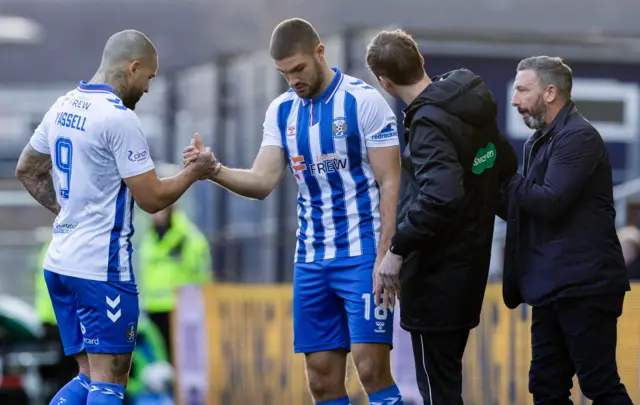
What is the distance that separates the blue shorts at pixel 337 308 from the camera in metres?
6.26

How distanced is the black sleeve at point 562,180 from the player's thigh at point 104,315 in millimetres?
1956

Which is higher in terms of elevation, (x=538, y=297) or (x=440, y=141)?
(x=440, y=141)

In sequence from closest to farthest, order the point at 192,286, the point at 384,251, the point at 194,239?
the point at 384,251, the point at 192,286, the point at 194,239

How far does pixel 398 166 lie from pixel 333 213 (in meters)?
0.40

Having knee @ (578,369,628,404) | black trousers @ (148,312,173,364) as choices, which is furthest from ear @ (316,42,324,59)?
black trousers @ (148,312,173,364)

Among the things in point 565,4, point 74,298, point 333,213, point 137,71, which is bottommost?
point 74,298

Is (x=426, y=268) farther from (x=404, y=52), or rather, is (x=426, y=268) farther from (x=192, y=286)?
(x=192, y=286)

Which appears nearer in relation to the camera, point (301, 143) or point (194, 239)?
point (301, 143)

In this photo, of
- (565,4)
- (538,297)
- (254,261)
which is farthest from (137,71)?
(254,261)

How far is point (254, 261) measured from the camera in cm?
1805

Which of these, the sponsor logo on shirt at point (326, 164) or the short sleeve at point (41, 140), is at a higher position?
the short sleeve at point (41, 140)

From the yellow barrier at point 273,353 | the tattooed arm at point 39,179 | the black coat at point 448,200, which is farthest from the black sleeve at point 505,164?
the yellow barrier at point 273,353

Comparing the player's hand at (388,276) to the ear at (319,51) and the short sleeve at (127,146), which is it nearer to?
the ear at (319,51)

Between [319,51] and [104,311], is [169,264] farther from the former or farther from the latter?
[319,51]
